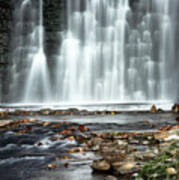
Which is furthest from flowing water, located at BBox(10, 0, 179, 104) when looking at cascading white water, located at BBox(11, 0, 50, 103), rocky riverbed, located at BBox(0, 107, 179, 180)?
rocky riverbed, located at BBox(0, 107, 179, 180)

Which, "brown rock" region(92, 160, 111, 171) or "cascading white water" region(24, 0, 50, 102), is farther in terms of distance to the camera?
"cascading white water" region(24, 0, 50, 102)

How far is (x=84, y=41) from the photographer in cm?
2408

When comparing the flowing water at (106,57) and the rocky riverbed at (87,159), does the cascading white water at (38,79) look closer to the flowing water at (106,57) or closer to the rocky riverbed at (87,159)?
the flowing water at (106,57)

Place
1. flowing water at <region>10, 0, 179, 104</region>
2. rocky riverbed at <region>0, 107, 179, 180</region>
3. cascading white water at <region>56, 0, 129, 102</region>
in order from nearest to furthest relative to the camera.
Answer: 1. rocky riverbed at <region>0, 107, 179, 180</region>
2. cascading white water at <region>56, 0, 129, 102</region>
3. flowing water at <region>10, 0, 179, 104</region>

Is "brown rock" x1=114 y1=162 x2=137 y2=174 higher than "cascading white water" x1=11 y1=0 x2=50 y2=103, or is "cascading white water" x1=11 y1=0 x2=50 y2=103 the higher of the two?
"cascading white water" x1=11 y1=0 x2=50 y2=103

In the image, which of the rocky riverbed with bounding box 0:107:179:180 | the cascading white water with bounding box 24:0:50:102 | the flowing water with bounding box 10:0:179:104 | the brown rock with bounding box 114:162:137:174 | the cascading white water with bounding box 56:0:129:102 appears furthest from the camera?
the cascading white water with bounding box 24:0:50:102

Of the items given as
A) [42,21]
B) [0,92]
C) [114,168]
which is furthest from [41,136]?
[42,21]

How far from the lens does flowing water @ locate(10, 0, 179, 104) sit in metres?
23.1

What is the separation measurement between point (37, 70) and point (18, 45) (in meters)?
3.37

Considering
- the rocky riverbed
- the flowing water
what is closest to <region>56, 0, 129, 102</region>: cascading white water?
the flowing water

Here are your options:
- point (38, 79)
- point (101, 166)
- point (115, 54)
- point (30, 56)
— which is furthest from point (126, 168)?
point (30, 56)

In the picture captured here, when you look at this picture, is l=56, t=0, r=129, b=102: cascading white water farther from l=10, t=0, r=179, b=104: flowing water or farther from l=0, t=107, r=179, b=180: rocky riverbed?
l=0, t=107, r=179, b=180: rocky riverbed

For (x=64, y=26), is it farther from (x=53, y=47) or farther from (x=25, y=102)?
(x=25, y=102)

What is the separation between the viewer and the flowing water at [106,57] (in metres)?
23.1
